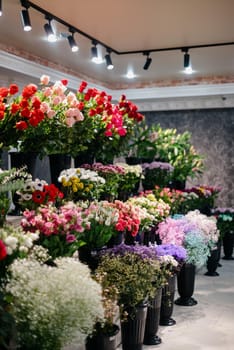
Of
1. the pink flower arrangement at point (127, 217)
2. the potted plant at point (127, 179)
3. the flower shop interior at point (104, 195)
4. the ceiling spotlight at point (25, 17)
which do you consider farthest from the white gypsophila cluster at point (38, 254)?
the ceiling spotlight at point (25, 17)

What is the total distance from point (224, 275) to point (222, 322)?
1990 mm

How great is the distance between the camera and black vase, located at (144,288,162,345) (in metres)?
3.81

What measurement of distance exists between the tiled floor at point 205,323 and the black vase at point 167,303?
6cm

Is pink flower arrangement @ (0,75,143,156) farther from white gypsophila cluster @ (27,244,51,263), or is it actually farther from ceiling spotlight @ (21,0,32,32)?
white gypsophila cluster @ (27,244,51,263)

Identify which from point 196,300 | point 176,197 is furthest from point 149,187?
point 196,300

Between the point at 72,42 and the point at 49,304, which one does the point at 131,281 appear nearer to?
the point at 49,304

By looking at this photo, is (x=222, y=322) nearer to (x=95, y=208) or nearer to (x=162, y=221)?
(x=162, y=221)

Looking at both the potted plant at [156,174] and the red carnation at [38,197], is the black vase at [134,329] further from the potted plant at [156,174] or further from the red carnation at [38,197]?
the potted plant at [156,174]

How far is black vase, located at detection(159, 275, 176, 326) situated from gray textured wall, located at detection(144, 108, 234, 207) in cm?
473

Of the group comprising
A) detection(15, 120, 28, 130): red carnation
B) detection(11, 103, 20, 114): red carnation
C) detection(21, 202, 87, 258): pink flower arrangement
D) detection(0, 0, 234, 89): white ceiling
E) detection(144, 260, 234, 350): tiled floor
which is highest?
detection(0, 0, 234, 89): white ceiling

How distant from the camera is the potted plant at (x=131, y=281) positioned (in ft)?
10.5

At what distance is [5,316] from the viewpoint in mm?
1776

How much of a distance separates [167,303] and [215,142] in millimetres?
5244

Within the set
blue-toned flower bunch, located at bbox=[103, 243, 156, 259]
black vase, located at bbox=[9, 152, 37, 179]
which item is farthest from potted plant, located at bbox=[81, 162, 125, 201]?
black vase, located at bbox=[9, 152, 37, 179]
